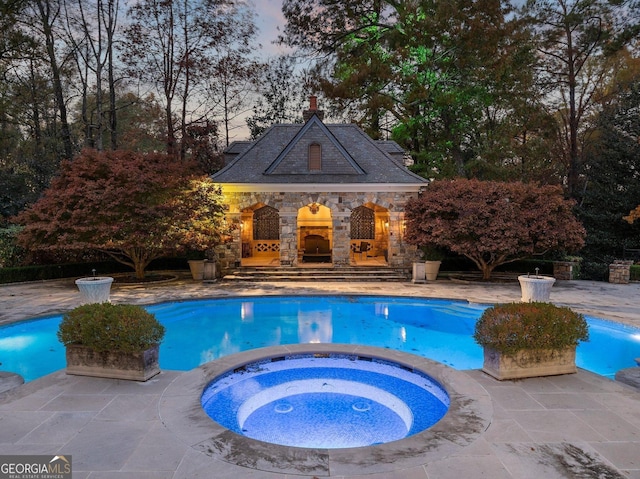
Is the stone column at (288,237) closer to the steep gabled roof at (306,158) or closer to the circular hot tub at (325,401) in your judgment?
the steep gabled roof at (306,158)

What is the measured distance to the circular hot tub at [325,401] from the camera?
17.4 feet

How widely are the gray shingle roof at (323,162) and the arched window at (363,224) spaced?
176 inches

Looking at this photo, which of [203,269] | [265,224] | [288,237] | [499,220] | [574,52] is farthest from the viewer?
[574,52]

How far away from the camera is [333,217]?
1945 centimetres

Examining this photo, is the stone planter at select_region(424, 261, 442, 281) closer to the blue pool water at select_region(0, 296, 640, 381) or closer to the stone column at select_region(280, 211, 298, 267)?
the blue pool water at select_region(0, 296, 640, 381)

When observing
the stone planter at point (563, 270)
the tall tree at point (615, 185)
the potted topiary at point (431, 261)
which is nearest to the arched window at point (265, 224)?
the potted topiary at point (431, 261)

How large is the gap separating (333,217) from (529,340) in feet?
45.0

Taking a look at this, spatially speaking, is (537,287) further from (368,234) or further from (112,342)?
(368,234)

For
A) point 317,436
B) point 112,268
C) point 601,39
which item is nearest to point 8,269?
point 112,268

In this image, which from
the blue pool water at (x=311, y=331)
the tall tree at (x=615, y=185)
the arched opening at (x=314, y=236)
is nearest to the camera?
the blue pool water at (x=311, y=331)

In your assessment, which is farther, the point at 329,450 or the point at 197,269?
the point at 197,269

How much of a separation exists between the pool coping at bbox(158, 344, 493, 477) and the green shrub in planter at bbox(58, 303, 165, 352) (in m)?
0.87

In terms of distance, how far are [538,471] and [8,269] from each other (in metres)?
19.6

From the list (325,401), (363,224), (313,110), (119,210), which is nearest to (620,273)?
(363,224)
